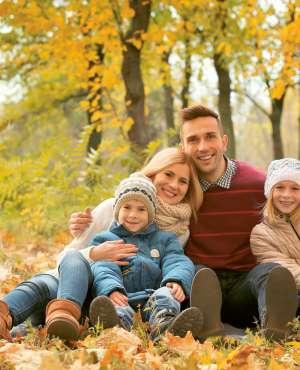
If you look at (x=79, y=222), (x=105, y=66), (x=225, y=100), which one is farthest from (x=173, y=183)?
(x=225, y=100)

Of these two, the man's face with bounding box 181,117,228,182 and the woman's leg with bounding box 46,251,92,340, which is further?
the man's face with bounding box 181,117,228,182

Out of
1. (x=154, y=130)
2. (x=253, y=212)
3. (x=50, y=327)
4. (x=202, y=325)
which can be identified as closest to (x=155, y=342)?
(x=202, y=325)

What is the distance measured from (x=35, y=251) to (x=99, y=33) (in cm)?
337

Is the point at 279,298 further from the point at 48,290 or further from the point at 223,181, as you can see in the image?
the point at 48,290

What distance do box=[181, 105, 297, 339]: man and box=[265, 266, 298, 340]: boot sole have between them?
318 mm

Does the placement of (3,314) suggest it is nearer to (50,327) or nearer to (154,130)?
(50,327)

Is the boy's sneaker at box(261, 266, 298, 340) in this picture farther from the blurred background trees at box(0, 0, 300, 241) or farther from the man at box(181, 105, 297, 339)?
the blurred background trees at box(0, 0, 300, 241)

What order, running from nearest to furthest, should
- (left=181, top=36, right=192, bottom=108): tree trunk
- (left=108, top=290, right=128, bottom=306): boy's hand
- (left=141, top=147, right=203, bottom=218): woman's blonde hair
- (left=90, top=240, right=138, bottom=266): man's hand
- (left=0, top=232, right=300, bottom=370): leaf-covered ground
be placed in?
(left=0, top=232, right=300, bottom=370): leaf-covered ground, (left=108, top=290, right=128, bottom=306): boy's hand, (left=90, top=240, right=138, bottom=266): man's hand, (left=141, top=147, right=203, bottom=218): woman's blonde hair, (left=181, top=36, right=192, bottom=108): tree trunk

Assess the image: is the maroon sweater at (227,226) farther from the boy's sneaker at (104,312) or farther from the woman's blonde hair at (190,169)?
the boy's sneaker at (104,312)

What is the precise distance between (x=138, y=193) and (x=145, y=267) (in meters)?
0.49

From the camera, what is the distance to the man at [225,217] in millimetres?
4074

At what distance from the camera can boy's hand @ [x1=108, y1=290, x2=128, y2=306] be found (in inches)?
136

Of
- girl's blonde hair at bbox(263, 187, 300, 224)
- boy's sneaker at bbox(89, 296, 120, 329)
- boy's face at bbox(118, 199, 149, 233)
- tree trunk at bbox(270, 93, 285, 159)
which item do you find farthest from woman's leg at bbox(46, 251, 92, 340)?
tree trunk at bbox(270, 93, 285, 159)

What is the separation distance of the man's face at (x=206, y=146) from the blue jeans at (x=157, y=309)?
46.9 inches
